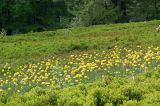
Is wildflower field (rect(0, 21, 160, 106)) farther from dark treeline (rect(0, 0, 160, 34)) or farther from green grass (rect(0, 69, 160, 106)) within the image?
dark treeline (rect(0, 0, 160, 34))

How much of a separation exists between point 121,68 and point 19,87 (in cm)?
330

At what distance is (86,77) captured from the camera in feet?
40.7

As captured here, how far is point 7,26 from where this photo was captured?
60.5 m

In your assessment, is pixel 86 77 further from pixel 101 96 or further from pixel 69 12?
pixel 69 12

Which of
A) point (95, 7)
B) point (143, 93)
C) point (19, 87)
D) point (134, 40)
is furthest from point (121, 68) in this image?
point (95, 7)

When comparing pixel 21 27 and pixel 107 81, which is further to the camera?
pixel 21 27

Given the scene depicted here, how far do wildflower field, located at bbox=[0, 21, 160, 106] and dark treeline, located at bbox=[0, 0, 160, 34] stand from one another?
68.7 feet

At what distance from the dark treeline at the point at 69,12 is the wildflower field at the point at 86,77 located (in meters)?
20.9

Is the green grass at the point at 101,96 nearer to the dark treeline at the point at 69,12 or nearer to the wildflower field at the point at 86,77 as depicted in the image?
the wildflower field at the point at 86,77

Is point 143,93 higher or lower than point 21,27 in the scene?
higher

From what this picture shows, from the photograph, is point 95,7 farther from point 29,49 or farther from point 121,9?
point 29,49

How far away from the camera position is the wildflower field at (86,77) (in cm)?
901

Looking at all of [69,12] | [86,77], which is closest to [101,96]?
[86,77]

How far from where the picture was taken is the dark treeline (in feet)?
155
